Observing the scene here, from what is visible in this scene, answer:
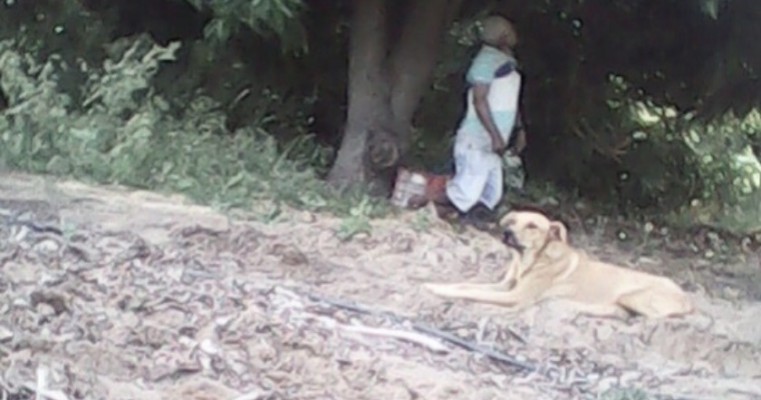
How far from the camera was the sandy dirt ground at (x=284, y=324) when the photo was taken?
4.86 m

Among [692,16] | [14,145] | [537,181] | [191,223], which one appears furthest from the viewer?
[537,181]

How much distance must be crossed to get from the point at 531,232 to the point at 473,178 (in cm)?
219

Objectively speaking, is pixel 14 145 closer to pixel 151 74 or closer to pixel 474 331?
pixel 151 74

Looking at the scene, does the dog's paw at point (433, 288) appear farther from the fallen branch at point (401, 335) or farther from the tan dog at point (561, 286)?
the fallen branch at point (401, 335)

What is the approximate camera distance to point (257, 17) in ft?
27.0

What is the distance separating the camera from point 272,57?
1058cm

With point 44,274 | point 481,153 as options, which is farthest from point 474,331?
point 481,153

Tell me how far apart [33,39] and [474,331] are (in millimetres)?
5860

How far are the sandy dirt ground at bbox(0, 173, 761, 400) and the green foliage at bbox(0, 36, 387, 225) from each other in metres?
0.64

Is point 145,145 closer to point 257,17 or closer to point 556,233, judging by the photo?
point 257,17

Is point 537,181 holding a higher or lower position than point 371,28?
lower

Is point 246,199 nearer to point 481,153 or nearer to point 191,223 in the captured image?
point 191,223

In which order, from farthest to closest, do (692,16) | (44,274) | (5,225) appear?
(692,16) < (5,225) < (44,274)

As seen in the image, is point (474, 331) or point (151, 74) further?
point (151, 74)
